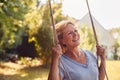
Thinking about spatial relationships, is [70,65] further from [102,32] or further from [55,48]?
[102,32]

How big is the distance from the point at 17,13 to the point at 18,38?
63.0 inches

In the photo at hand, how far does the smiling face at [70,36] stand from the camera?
6.46ft

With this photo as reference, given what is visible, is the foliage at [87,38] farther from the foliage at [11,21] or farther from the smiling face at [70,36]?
the smiling face at [70,36]

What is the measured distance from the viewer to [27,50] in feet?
48.8

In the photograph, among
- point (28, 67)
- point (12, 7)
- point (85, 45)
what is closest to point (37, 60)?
point (28, 67)

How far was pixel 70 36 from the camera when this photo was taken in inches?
78.0

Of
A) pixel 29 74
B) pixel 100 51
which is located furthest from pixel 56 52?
pixel 29 74

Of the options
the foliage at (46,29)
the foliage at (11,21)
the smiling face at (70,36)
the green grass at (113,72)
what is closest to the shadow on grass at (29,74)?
the foliage at (46,29)

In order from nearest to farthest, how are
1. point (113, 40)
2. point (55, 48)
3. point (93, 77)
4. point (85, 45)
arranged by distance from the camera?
point (55, 48)
point (93, 77)
point (85, 45)
point (113, 40)

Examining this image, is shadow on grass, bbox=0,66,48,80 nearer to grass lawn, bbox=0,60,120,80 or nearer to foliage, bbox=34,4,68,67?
grass lawn, bbox=0,60,120,80

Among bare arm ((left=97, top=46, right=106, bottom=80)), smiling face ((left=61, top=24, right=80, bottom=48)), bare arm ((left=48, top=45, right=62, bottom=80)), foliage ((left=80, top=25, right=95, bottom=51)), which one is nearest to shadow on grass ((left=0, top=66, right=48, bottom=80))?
foliage ((left=80, top=25, right=95, bottom=51))

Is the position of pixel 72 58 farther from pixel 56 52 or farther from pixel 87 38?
pixel 87 38

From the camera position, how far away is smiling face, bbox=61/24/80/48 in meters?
1.97

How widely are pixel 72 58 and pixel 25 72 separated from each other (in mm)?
11320
